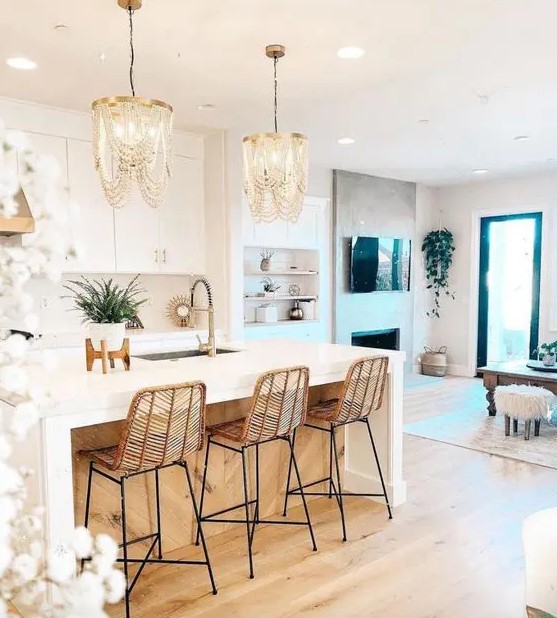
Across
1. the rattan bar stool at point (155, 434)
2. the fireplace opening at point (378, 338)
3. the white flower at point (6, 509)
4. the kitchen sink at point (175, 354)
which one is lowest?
the fireplace opening at point (378, 338)

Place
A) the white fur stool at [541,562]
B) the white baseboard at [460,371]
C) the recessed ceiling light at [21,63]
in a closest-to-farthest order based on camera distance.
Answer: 1. the white fur stool at [541,562]
2. the recessed ceiling light at [21,63]
3. the white baseboard at [460,371]

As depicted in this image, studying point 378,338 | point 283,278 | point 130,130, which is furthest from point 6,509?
point 378,338

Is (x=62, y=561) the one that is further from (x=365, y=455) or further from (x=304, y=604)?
(x=365, y=455)

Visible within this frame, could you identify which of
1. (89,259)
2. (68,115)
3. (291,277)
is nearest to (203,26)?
(68,115)

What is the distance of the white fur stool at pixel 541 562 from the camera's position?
1.99m

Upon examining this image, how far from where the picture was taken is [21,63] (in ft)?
12.0

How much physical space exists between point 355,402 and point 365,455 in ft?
2.36

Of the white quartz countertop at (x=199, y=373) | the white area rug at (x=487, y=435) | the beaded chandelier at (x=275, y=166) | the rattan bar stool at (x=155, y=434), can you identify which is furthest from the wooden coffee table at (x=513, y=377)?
the rattan bar stool at (x=155, y=434)

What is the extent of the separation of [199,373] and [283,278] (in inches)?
167

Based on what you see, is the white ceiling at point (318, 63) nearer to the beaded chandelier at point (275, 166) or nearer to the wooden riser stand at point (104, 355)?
the beaded chandelier at point (275, 166)

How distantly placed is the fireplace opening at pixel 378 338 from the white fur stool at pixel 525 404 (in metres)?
2.57

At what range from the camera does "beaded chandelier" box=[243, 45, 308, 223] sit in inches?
136

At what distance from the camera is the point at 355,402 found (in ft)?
10.8

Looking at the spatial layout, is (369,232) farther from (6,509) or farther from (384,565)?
(6,509)
